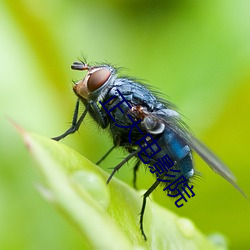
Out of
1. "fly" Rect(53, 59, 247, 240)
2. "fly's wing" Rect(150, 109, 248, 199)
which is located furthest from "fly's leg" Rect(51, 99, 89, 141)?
"fly's wing" Rect(150, 109, 248, 199)

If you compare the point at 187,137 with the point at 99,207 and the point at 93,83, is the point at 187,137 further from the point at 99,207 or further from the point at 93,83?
the point at 99,207

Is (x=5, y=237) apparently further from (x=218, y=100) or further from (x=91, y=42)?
(x=91, y=42)

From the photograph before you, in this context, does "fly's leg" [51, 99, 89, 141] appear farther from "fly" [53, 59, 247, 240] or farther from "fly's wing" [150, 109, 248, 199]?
"fly's wing" [150, 109, 248, 199]

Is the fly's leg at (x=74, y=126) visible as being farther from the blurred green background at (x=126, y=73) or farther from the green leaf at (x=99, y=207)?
the green leaf at (x=99, y=207)

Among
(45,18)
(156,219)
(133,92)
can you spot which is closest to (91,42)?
(45,18)

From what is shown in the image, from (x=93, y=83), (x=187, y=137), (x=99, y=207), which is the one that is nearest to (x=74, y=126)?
(x=93, y=83)

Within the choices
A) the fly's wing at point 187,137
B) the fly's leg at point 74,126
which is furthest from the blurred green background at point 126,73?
the fly's wing at point 187,137
